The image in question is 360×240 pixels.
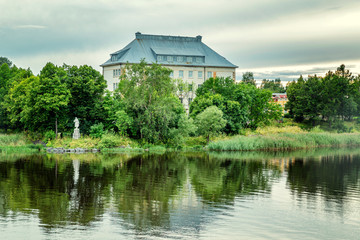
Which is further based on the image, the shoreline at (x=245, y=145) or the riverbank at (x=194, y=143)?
the riverbank at (x=194, y=143)

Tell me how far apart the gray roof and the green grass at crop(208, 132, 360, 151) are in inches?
1388

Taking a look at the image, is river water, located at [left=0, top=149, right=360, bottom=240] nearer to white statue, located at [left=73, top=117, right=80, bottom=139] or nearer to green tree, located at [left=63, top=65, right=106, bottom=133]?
white statue, located at [left=73, top=117, right=80, bottom=139]

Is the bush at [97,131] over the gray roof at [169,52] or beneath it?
beneath

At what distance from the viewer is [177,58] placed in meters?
88.4

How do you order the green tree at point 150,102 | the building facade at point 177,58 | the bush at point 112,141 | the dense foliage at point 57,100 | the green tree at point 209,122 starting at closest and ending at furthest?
the bush at point 112,141 → the dense foliage at point 57,100 → the green tree at point 150,102 → the green tree at point 209,122 → the building facade at point 177,58

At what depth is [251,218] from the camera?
18.4 m

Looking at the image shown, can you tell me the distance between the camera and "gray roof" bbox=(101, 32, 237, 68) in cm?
8519

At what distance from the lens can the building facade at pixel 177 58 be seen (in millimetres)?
85062

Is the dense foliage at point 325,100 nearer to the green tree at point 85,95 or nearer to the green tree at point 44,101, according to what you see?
the green tree at point 85,95

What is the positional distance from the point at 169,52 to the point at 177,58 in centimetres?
225

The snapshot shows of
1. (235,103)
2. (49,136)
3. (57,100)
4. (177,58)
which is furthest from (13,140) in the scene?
(177,58)

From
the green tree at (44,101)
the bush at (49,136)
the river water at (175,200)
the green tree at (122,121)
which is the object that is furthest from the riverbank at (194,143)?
the river water at (175,200)

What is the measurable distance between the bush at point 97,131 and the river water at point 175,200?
13.6m

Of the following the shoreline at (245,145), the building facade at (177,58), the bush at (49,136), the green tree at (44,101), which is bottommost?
the shoreline at (245,145)
